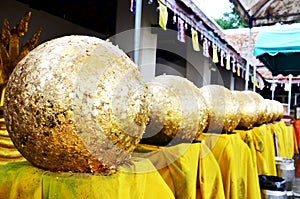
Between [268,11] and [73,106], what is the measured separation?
4157mm

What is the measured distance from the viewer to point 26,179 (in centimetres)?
76

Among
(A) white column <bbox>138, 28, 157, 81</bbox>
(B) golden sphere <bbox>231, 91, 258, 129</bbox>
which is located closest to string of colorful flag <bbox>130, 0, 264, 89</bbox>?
(A) white column <bbox>138, 28, 157, 81</bbox>

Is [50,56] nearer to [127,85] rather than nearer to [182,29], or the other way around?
[127,85]

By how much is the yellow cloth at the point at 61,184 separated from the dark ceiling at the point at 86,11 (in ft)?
9.41

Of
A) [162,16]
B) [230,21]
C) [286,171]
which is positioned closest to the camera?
[162,16]

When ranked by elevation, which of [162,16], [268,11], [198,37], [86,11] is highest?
[268,11]

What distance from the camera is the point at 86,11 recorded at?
3.78m

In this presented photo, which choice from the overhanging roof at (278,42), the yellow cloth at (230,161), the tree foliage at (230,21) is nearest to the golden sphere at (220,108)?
the yellow cloth at (230,161)

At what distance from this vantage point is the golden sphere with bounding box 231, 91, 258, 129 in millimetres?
2041

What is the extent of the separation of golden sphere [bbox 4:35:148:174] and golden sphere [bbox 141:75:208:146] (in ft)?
1.39

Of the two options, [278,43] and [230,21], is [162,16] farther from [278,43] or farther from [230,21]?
[230,21]

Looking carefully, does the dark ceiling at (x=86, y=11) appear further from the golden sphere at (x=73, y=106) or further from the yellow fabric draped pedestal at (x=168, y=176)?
the golden sphere at (x=73, y=106)

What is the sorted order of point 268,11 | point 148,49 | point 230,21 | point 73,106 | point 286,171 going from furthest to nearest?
point 230,21 → point 268,11 → point 148,49 → point 286,171 → point 73,106

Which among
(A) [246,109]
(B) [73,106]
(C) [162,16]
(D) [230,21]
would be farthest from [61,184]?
(D) [230,21]
